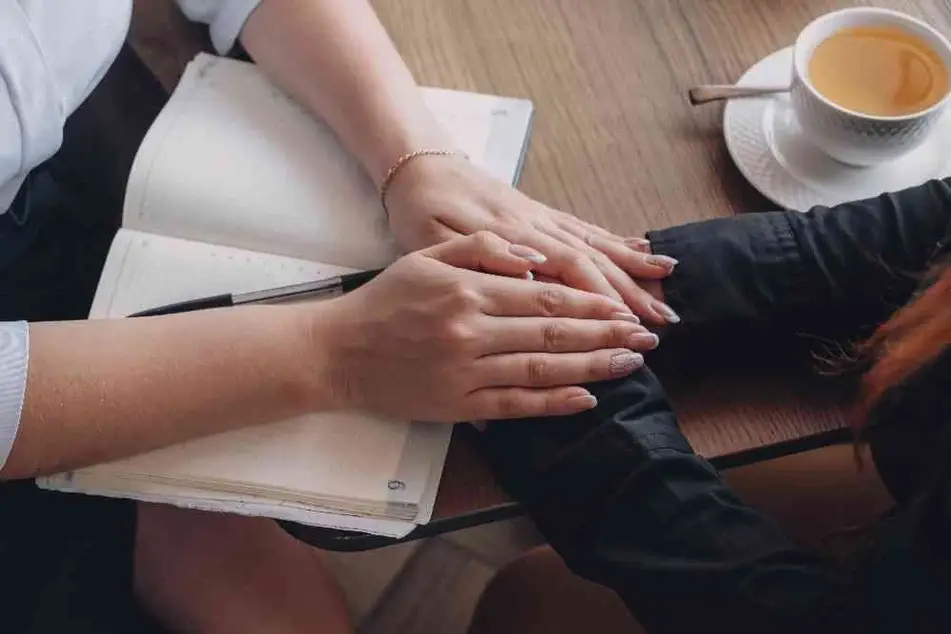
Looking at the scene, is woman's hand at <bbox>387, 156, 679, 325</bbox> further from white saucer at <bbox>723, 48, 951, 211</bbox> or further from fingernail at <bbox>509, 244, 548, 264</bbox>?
white saucer at <bbox>723, 48, 951, 211</bbox>

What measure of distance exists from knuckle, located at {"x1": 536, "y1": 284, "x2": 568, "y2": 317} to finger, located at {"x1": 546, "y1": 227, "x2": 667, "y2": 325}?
0.03m

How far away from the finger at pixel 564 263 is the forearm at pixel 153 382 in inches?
6.1

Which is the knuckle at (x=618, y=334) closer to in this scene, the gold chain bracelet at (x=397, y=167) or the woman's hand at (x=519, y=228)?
the woman's hand at (x=519, y=228)

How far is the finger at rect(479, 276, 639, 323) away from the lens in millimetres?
615

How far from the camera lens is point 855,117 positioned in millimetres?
627

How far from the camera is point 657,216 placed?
67cm

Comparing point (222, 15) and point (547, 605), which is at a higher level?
point (222, 15)

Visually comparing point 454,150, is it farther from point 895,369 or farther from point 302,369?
point 895,369

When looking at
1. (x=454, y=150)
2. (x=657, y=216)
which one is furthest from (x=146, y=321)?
(x=657, y=216)

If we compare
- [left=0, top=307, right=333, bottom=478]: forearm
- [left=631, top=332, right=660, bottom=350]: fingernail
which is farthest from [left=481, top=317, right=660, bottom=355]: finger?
[left=0, top=307, right=333, bottom=478]: forearm

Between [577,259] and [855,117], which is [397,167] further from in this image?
[855,117]

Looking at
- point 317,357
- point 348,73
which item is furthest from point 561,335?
point 348,73

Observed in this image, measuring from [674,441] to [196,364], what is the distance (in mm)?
285

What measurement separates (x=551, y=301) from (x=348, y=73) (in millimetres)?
232
